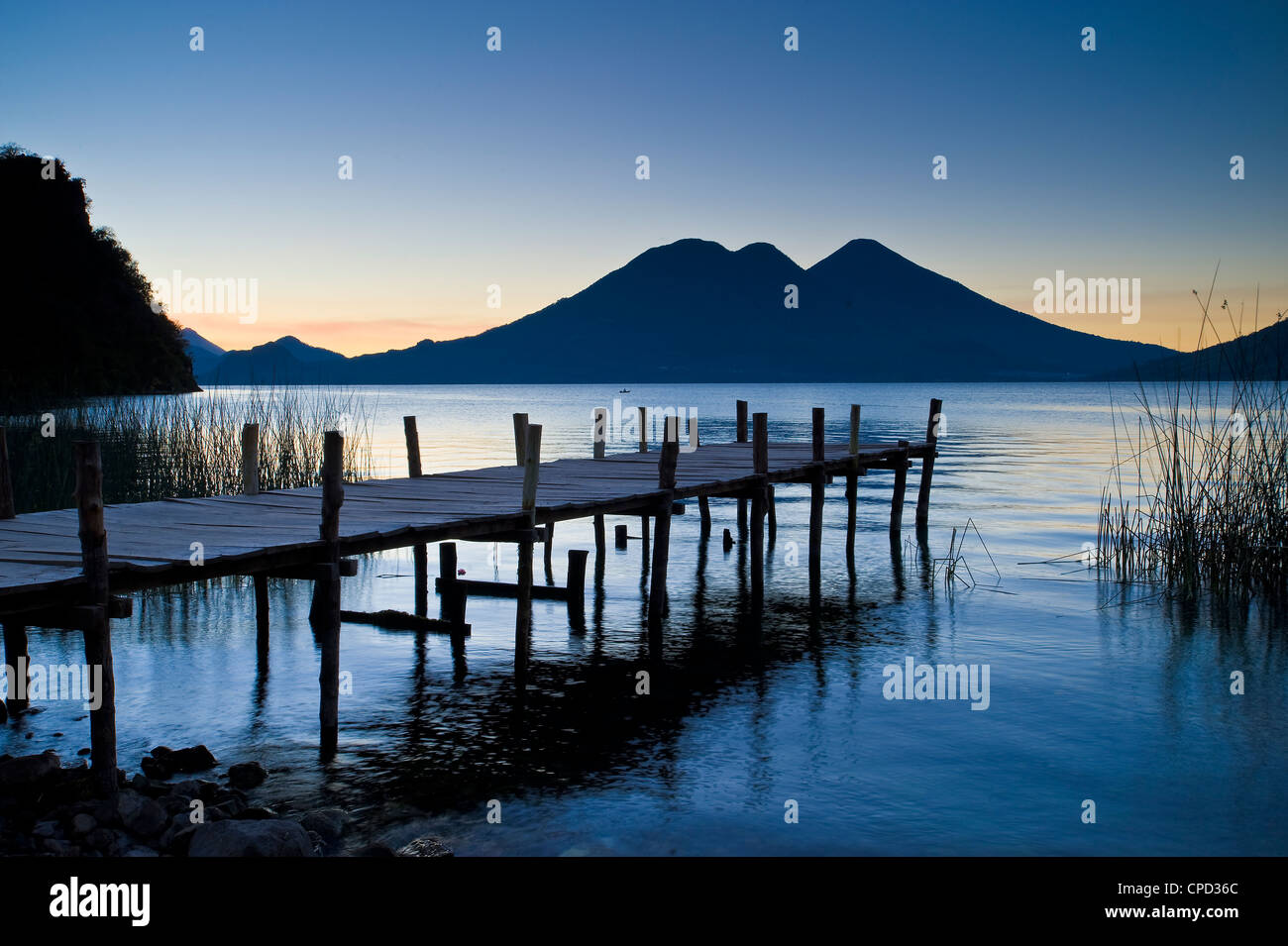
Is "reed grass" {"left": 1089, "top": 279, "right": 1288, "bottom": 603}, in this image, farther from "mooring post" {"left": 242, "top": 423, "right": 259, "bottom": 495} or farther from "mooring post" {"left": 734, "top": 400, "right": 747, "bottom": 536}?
"mooring post" {"left": 242, "top": 423, "right": 259, "bottom": 495}

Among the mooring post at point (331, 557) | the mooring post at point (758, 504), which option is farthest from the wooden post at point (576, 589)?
the mooring post at point (331, 557)

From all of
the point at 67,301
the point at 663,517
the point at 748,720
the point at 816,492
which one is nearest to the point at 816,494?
the point at 816,492

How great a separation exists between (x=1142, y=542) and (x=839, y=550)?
614cm

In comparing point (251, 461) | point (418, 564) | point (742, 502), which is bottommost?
point (418, 564)

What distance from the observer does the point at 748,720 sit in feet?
34.9

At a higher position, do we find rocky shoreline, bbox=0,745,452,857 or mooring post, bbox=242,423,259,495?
mooring post, bbox=242,423,259,495

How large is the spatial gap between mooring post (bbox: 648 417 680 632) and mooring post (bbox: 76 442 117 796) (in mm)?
6902

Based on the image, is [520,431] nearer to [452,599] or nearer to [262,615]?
[452,599]

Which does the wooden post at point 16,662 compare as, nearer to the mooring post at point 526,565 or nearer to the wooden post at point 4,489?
the wooden post at point 4,489

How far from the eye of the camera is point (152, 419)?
65.5 feet

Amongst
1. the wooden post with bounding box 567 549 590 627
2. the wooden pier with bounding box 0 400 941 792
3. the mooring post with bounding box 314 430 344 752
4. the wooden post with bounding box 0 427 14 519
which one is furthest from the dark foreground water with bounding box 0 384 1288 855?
the wooden post with bounding box 0 427 14 519

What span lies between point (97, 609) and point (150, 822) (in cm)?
149

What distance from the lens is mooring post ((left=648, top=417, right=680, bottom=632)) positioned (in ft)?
42.4
